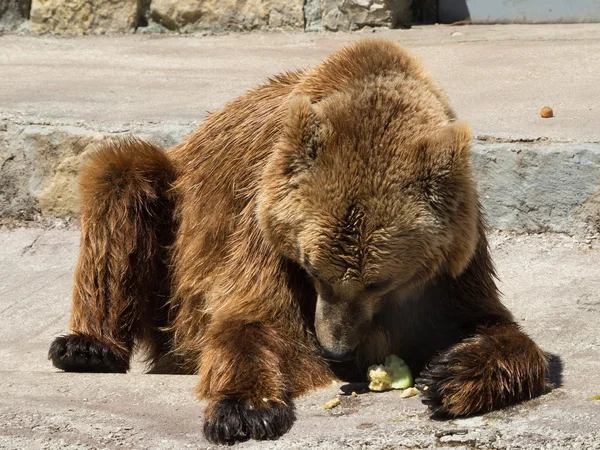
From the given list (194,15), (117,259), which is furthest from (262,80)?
(117,259)

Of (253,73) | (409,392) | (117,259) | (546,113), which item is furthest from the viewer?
(253,73)

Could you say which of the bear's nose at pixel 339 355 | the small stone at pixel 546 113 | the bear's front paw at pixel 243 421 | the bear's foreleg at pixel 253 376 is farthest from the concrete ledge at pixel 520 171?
the bear's front paw at pixel 243 421

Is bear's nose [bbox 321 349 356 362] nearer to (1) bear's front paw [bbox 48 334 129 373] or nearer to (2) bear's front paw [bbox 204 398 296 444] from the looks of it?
(2) bear's front paw [bbox 204 398 296 444]

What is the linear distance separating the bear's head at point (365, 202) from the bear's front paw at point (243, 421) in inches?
12.8

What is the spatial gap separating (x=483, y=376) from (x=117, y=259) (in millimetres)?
2033

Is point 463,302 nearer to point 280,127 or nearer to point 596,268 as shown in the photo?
point 280,127

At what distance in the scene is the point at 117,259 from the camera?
5.12 metres

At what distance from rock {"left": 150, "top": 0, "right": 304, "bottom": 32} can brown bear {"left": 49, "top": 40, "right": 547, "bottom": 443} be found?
198 inches

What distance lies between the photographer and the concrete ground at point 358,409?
3.70 metres

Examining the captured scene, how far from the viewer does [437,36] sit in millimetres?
9578

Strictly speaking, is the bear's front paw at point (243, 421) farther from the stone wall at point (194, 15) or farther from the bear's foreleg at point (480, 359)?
the stone wall at point (194, 15)

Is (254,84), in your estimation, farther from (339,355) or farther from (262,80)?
(339,355)

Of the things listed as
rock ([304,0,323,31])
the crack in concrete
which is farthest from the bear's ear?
rock ([304,0,323,31])

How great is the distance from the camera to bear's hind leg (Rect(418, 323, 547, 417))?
395 centimetres
